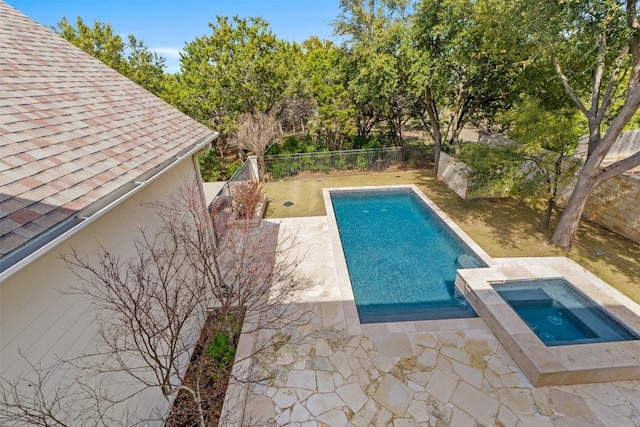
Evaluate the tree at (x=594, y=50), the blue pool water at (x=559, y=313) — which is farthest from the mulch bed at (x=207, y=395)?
the tree at (x=594, y=50)

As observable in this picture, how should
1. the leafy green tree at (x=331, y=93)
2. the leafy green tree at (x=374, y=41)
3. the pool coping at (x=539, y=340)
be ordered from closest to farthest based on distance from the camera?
the pool coping at (x=539, y=340) < the leafy green tree at (x=374, y=41) < the leafy green tree at (x=331, y=93)

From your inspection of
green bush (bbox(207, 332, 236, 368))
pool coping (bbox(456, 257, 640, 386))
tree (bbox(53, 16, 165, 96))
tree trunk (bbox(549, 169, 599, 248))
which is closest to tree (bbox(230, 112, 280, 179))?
tree (bbox(53, 16, 165, 96))

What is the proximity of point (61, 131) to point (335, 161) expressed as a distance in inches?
599

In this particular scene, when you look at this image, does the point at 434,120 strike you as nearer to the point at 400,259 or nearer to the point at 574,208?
the point at 574,208

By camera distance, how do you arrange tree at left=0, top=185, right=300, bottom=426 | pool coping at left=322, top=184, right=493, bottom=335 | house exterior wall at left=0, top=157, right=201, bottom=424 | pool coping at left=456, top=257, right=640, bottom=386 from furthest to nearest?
pool coping at left=322, top=184, right=493, bottom=335 → pool coping at left=456, top=257, right=640, bottom=386 → tree at left=0, top=185, right=300, bottom=426 → house exterior wall at left=0, top=157, right=201, bottom=424

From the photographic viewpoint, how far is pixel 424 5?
40.5ft

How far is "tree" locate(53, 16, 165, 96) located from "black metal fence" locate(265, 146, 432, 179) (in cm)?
850

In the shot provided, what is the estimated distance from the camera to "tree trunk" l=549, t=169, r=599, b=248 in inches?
325

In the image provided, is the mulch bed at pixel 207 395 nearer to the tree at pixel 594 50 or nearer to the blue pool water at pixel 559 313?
the blue pool water at pixel 559 313

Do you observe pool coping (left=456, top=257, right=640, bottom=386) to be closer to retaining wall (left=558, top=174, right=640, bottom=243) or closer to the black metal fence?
retaining wall (left=558, top=174, right=640, bottom=243)

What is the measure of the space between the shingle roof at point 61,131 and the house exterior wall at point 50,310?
1.70 feet

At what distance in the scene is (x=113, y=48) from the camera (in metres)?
16.9

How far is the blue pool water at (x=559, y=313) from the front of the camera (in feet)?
19.8

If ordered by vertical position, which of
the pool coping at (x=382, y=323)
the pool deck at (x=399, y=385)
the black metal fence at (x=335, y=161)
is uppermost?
the black metal fence at (x=335, y=161)
